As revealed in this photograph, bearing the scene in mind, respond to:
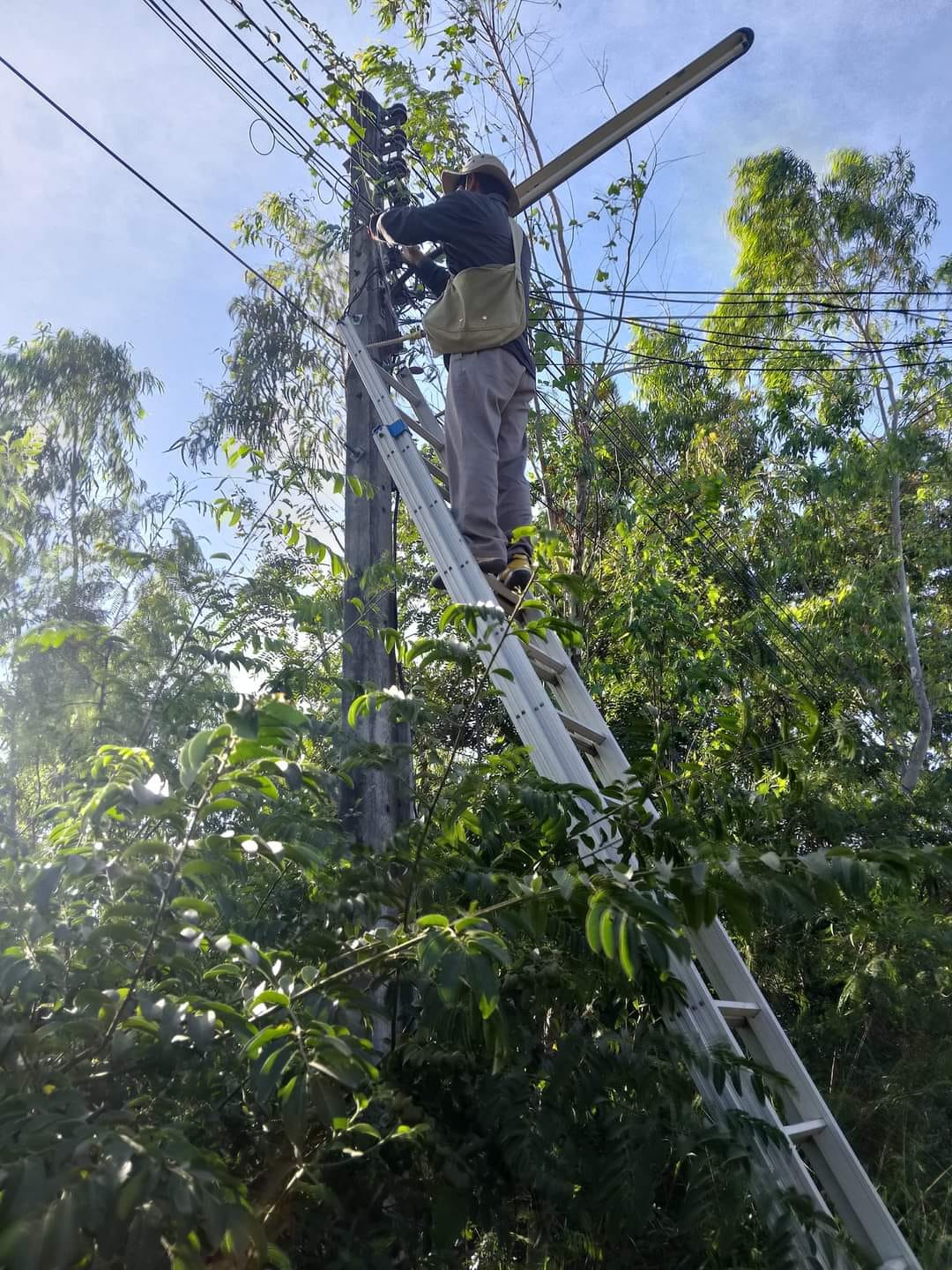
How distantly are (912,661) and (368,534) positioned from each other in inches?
386

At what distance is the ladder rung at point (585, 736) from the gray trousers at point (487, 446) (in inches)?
32.8

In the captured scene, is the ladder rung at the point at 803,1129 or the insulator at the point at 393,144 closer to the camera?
the ladder rung at the point at 803,1129

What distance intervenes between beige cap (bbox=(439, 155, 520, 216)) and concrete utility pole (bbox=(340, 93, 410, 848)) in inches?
30.7

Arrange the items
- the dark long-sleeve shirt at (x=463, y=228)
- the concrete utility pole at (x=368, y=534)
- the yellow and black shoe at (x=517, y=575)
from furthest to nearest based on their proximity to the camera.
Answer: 1. the concrete utility pole at (x=368, y=534)
2. the dark long-sleeve shirt at (x=463, y=228)
3. the yellow and black shoe at (x=517, y=575)

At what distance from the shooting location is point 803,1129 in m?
2.61

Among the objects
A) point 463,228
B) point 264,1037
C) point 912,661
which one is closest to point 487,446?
point 463,228

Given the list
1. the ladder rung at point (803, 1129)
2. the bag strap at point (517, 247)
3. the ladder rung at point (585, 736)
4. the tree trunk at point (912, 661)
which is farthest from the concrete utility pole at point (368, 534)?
the tree trunk at point (912, 661)

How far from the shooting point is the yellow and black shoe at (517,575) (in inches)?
153

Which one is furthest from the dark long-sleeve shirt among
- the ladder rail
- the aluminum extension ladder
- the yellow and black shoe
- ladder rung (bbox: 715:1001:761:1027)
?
ladder rung (bbox: 715:1001:761:1027)

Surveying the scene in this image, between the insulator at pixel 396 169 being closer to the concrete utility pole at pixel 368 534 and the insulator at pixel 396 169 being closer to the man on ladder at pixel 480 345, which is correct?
the concrete utility pole at pixel 368 534

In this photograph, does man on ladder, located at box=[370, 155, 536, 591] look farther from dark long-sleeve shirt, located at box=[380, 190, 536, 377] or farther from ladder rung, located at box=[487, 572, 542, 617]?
ladder rung, located at box=[487, 572, 542, 617]

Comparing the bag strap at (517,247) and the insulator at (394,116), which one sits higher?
the insulator at (394,116)

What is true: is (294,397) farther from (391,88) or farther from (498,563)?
(498,563)

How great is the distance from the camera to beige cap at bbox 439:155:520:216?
14.8ft
